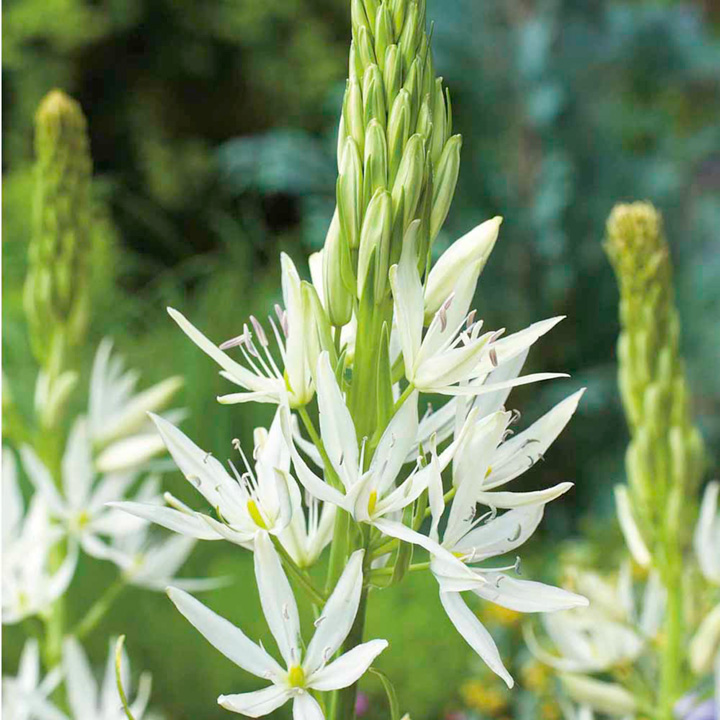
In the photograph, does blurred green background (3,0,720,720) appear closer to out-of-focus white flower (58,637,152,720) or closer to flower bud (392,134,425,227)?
out-of-focus white flower (58,637,152,720)

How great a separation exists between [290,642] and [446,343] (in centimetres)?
19

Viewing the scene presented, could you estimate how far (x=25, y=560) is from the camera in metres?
0.94

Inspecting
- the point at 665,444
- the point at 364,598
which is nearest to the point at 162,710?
the point at 665,444

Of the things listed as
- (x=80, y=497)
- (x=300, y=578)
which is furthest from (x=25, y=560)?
(x=300, y=578)

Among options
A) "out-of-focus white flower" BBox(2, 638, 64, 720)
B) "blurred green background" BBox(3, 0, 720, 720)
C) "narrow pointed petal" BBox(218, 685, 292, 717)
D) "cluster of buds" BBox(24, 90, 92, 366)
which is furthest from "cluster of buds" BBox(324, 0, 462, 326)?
"blurred green background" BBox(3, 0, 720, 720)

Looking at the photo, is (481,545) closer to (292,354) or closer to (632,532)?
(292,354)

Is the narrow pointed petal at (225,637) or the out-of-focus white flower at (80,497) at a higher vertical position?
the narrow pointed petal at (225,637)

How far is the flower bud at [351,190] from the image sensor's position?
1.85 feet

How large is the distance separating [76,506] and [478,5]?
293cm

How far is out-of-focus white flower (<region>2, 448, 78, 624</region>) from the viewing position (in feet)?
3.02

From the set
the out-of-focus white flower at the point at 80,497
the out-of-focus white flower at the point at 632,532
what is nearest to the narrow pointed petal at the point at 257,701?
the out-of-focus white flower at the point at 80,497

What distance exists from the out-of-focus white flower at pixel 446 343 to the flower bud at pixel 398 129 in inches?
2.2

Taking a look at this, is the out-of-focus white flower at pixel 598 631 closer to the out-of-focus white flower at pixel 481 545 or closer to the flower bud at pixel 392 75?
the out-of-focus white flower at pixel 481 545

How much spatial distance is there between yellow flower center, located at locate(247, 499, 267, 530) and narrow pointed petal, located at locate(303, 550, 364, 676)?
0.20 ft
